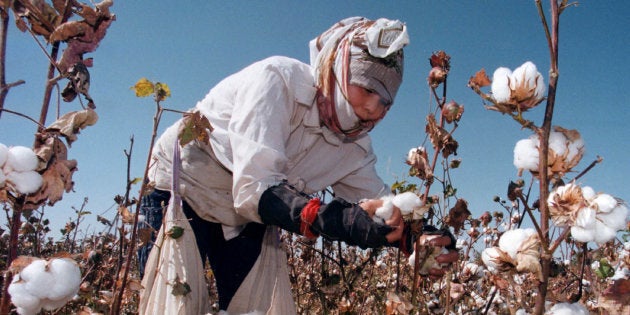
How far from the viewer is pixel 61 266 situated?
833 millimetres

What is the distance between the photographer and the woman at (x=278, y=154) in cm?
173

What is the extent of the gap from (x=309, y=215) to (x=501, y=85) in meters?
0.87

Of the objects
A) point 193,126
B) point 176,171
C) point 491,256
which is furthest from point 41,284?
point 176,171

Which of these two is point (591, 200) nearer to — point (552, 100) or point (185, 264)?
point (552, 100)

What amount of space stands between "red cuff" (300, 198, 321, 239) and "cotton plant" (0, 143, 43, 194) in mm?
934

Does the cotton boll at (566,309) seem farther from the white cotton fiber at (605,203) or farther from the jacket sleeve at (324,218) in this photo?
the jacket sleeve at (324,218)

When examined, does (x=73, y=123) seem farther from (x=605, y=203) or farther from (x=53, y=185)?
(x=605, y=203)

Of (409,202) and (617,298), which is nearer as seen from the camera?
(617,298)

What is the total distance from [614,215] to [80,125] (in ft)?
3.13

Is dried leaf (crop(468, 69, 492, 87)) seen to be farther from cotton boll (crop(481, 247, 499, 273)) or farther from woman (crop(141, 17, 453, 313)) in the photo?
woman (crop(141, 17, 453, 313))

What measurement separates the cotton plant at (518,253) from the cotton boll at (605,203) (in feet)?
0.37

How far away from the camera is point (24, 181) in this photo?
2.65ft

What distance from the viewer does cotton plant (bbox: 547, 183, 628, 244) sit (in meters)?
0.82

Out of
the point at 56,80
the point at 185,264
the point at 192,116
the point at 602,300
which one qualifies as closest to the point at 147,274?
the point at 185,264
